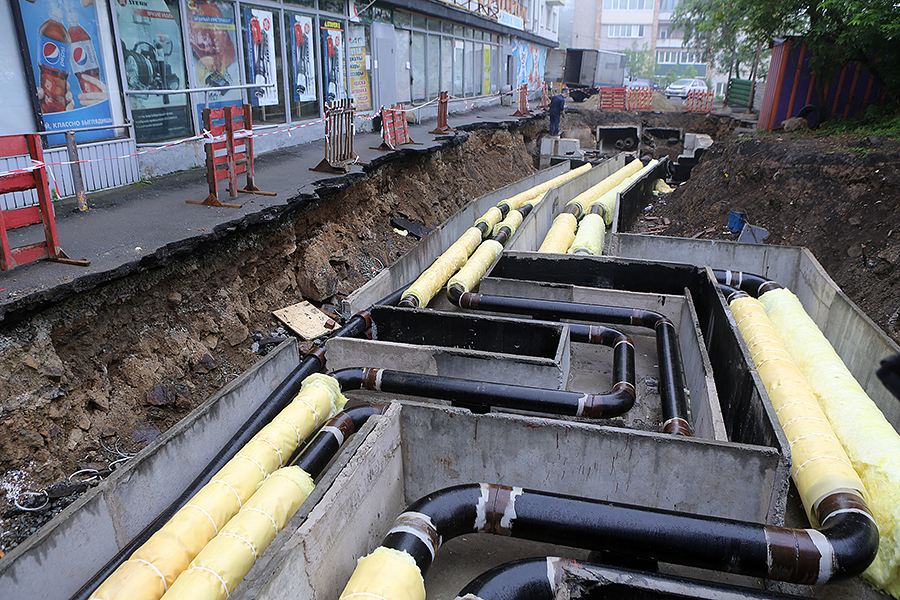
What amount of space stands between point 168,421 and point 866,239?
39.8ft

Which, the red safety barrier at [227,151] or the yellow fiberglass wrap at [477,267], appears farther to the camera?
the yellow fiberglass wrap at [477,267]

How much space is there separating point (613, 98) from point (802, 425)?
32.3 metres

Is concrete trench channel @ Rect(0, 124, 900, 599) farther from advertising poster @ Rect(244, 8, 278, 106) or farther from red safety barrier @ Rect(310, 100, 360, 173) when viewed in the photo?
advertising poster @ Rect(244, 8, 278, 106)

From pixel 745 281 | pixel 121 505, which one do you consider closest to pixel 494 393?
pixel 121 505

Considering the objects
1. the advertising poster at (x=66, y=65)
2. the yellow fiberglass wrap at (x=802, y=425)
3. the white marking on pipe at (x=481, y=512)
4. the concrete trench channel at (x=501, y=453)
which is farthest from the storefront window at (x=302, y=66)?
the white marking on pipe at (x=481, y=512)

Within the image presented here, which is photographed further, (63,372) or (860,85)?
(860,85)

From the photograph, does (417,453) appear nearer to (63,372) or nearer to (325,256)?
(63,372)

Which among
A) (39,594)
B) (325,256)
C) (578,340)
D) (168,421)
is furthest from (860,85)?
(39,594)

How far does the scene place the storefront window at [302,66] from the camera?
14.7m

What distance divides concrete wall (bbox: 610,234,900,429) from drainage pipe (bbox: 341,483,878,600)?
345 centimetres

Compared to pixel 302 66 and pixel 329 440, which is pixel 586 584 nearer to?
pixel 329 440

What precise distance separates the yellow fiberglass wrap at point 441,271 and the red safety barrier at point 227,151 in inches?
121

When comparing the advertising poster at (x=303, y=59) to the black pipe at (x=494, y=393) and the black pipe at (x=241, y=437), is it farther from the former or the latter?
the black pipe at (x=494, y=393)

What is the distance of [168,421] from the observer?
6.51m
